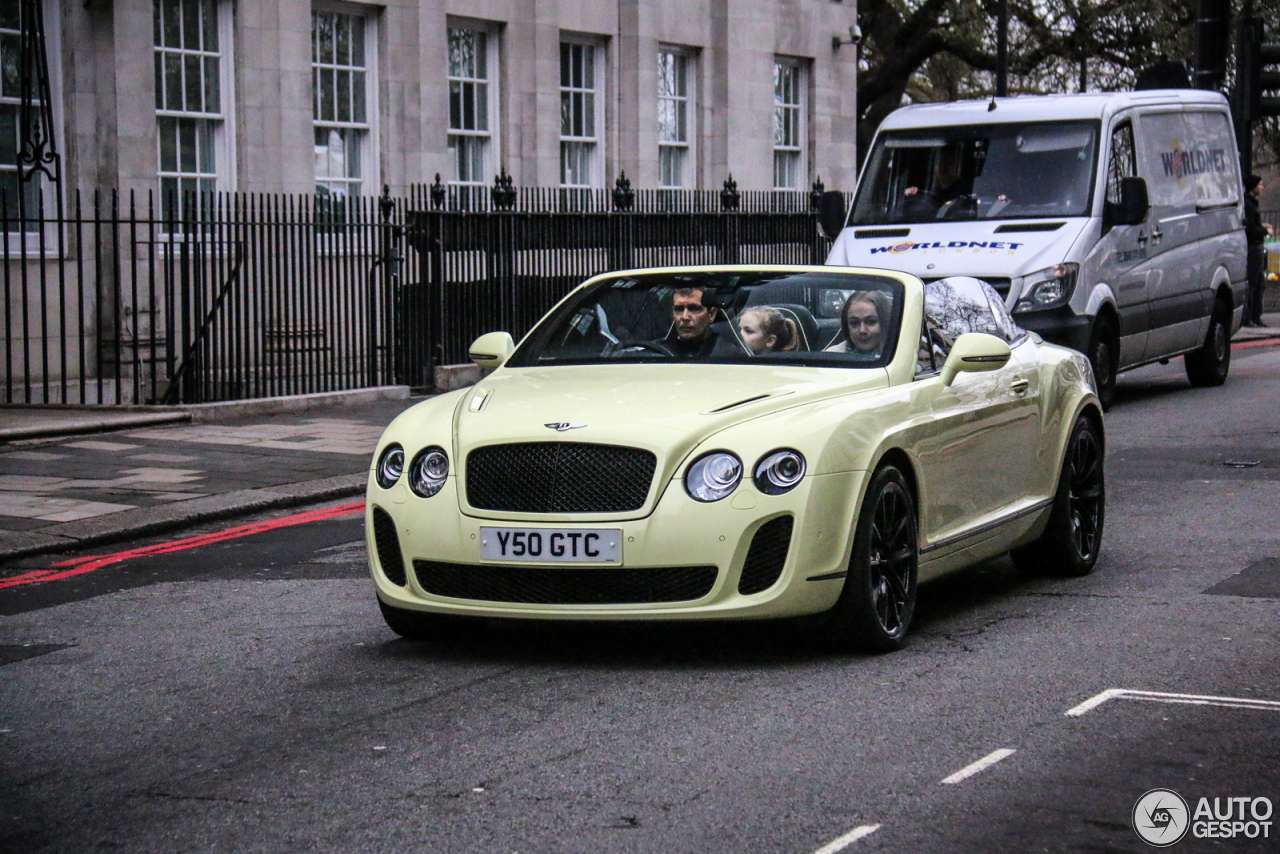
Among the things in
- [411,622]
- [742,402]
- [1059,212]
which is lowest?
[411,622]

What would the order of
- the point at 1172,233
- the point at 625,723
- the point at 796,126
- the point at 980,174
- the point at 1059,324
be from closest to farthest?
the point at 625,723 → the point at 1059,324 → the point at 980,174 → the point at 1172,233 → the point at 796,126

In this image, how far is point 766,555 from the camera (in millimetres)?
6258

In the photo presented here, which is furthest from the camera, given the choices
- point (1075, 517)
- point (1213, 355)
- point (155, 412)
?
point (1213, 355)

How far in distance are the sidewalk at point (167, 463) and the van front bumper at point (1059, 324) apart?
499cm

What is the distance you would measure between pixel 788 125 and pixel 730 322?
21.7 metres

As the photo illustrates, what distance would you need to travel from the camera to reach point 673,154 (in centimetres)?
2645

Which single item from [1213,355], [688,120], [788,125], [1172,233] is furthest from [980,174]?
[788,125]

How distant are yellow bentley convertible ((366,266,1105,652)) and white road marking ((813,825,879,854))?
1.73m

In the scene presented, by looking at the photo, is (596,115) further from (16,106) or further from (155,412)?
(155,412)

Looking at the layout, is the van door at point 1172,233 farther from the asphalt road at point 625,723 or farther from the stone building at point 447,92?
the stone building at point 447,92

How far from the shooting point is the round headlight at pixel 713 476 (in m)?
6.25

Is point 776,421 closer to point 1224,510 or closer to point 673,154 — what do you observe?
point 1224,510

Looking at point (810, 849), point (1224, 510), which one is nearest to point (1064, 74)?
point (1224, 510)

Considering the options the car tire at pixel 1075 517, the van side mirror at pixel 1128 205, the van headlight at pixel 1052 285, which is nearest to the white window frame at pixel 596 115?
the van side mirror at pixel 1128 205
